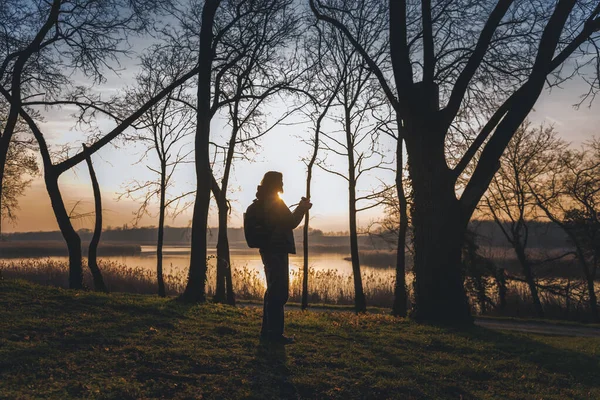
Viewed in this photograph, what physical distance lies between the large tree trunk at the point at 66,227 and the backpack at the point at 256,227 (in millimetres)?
10353

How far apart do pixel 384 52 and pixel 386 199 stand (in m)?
5.80

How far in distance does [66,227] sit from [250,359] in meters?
11.3

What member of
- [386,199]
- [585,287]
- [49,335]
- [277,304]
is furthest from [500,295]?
[49,335]

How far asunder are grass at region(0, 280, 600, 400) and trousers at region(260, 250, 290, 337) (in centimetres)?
37

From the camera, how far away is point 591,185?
25.6 m

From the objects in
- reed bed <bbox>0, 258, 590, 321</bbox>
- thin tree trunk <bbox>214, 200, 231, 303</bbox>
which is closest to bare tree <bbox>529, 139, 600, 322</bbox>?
reed bed <bbox>0, 258, 590, 321</bbox>

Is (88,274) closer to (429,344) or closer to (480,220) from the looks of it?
(480,220)

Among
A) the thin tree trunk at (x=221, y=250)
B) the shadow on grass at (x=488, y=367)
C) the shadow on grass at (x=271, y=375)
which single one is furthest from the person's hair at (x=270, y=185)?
the thin tree trunk at (x=221, y=250)

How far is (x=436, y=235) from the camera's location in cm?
973

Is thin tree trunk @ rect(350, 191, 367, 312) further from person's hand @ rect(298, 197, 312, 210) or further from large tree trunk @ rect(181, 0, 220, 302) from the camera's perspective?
person's hand @ rect(298, 197, 312, 210)

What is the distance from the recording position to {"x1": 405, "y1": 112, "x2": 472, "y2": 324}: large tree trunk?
31.8 feet

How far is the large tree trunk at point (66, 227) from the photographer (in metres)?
14.9

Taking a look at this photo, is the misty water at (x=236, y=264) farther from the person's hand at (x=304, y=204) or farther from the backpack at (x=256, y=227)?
the person's hand at (x=304, y=204)

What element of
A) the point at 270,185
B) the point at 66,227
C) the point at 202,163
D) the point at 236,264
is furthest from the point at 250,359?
the point at 236,264
